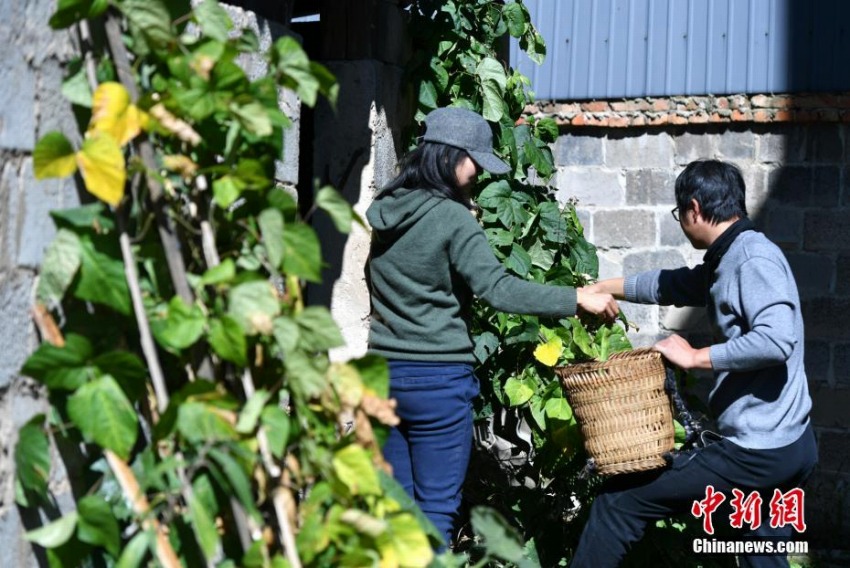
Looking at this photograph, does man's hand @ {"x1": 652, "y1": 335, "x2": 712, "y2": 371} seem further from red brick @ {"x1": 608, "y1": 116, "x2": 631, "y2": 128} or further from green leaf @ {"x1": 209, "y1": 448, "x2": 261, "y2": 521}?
red brick @ {"x1": 608, "y1": 116, "x2": 631, "y2": 128}

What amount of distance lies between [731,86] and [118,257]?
4286 millimetres

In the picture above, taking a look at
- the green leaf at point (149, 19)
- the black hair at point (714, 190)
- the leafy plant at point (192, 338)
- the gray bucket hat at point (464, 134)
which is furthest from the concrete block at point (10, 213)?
the black hair at point (714, 190)

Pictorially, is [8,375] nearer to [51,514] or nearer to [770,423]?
[51,514]

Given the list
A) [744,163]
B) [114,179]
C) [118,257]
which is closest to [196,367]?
[118,257]

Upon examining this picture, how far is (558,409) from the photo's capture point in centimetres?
416

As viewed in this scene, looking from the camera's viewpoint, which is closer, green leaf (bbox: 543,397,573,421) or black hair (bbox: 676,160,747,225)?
black hair (bbox: 676,160,747,225)

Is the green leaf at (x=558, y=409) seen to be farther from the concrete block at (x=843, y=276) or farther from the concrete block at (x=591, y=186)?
the concrete block at (x=591, y=186)

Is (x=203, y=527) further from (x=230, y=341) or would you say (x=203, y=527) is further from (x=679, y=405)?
(x=679, y=405)

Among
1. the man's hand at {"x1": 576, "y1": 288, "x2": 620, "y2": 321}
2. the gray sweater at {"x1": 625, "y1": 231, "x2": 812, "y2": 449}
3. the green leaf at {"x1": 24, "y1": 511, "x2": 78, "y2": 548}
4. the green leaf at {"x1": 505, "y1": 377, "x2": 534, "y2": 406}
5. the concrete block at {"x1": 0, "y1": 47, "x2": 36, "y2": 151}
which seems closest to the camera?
the green leaf at {"x1": 24, "y1": 511, "x2": 78, "y2": 548}

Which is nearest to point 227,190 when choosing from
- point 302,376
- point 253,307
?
point 253,307

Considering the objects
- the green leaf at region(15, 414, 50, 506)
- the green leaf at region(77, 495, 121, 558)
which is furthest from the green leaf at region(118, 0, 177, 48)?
the green leaf at region(77, 495, 121, 558)

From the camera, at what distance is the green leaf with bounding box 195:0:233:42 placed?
1962mm

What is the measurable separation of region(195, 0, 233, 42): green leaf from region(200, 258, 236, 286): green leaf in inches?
15.9

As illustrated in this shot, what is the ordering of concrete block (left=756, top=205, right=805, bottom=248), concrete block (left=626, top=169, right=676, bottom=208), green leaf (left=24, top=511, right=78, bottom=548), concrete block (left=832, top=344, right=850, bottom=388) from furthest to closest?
concrete block (left=626, top=169, right=676, bottom=208) < concrete block (left=756, top=205, right=805, bottom=248) < concrete block (left=832, top=344, right=850, bottom=388) < green leaf (left=24, top=511, right=78, bottom=548)
